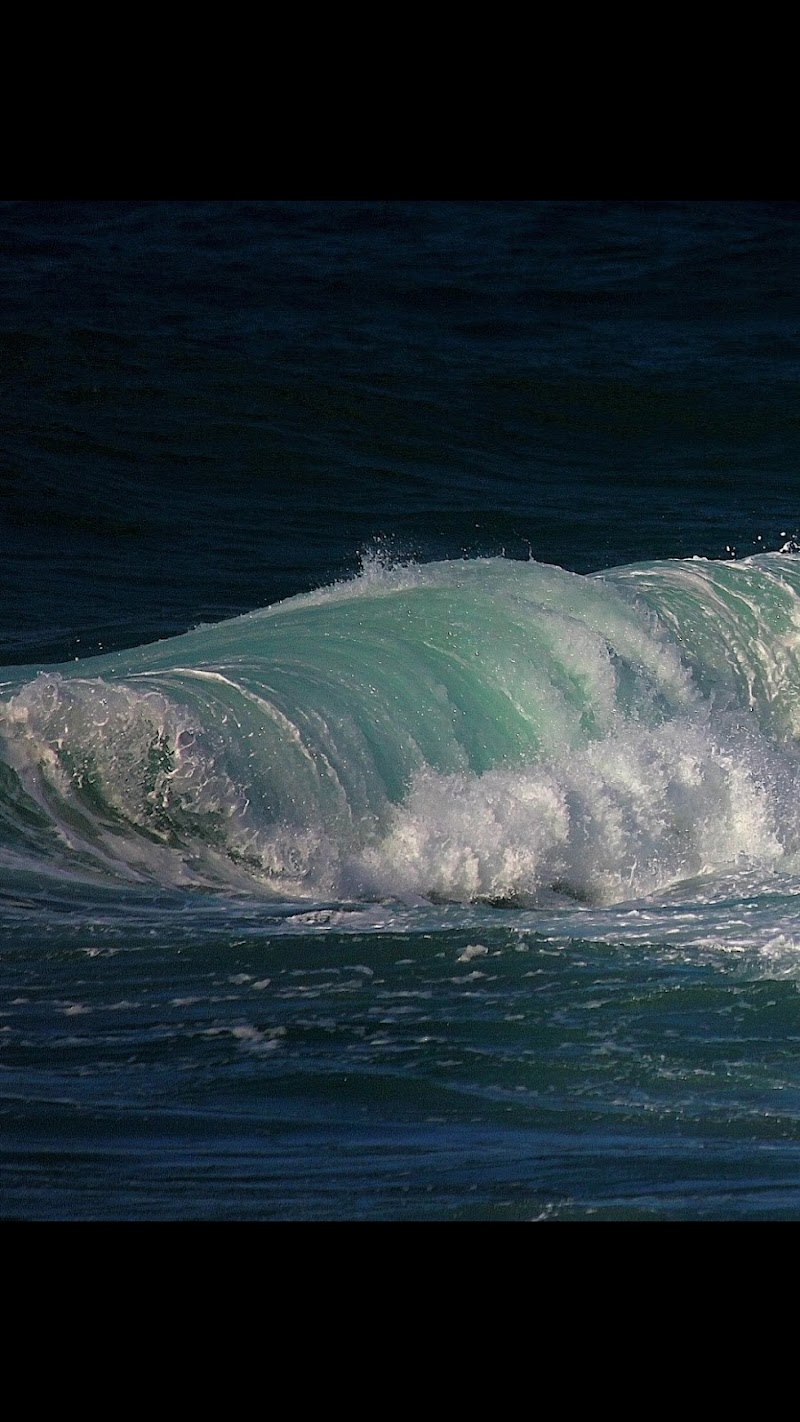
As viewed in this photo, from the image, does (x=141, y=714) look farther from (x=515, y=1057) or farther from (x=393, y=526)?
(x=393, y=526)

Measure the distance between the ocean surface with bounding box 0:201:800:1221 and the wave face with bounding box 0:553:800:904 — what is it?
0.06 ft

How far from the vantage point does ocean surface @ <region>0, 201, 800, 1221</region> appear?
167 inches

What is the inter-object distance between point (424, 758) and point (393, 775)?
266 mm

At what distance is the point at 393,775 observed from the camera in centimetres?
746

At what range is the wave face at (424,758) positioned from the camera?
6.88 meters

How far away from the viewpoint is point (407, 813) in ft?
23.5

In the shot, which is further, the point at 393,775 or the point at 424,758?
the point at 424,758

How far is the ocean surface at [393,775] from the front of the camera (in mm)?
4238

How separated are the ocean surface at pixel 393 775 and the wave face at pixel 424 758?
0.8 inches

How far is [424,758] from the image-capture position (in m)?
7.68

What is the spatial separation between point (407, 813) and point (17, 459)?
320 inches

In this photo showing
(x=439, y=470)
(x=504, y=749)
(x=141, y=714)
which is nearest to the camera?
(x=141, y=714)

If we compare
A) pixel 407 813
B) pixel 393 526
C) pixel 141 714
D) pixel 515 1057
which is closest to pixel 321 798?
pixel 407 813

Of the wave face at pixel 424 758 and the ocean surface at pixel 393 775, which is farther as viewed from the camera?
the wave face at pixel 424 758
